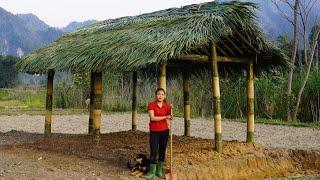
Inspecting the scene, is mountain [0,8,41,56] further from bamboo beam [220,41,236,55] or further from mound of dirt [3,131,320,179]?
bamboo beam [220,41,236,55]

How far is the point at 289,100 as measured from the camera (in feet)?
56.1

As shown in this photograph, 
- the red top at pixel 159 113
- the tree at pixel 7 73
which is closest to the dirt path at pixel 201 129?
the red top at pixel 159 113

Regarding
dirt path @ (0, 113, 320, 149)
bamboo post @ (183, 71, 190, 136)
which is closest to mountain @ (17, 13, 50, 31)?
dirt path @ (0, 113, 320, 149)

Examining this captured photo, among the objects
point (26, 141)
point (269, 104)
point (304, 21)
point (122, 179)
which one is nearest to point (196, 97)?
point (269, 104)

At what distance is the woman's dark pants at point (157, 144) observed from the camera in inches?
289

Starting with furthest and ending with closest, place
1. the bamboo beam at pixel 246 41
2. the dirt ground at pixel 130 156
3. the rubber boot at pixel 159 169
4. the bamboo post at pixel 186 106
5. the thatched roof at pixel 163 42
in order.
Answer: the bamboo post at pixel 186 106
the bamboo beam at pixel 246 41
the thatched roof at pixel 163 42
the dirt ground at pixel 130 156
the rubber boot at pixel 159 169

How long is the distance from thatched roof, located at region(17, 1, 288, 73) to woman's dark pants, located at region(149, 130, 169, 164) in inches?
42.2

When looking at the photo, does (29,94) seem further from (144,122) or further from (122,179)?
(122,179)

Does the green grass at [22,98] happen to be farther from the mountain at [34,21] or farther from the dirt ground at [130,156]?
the mountain at [34,21]

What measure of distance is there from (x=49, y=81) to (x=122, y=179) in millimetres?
4406

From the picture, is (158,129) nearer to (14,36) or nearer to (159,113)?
(159,113)

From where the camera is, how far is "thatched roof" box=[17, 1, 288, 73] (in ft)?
26.4

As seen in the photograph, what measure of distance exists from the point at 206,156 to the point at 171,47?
1974 millimetres

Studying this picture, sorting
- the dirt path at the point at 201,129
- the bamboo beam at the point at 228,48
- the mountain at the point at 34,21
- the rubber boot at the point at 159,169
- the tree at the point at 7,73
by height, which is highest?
the mountain at the point at 34,21
